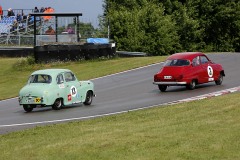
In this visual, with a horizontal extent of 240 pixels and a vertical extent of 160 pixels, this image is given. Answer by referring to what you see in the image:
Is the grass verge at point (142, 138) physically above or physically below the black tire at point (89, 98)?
above

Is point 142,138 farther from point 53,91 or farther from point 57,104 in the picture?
point 57,104

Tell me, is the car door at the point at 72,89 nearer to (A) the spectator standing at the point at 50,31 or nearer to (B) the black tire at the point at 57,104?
(B) the black tire at the point at 57,104

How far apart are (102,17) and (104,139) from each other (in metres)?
56.8

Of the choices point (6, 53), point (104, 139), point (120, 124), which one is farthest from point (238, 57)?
point (104, 139)

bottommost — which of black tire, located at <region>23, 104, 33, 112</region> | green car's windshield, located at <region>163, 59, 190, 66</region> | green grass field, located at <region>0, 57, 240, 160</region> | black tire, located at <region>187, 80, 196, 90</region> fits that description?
black tire, located at <region>23, 104, 33, 112</region>

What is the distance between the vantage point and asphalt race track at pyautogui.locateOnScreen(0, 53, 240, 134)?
746 inches

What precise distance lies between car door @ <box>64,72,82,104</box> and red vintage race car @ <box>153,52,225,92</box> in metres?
4.64

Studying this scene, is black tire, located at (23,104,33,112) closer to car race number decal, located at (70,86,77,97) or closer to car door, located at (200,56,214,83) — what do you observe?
car race number decal, located at (70,86,77,97)

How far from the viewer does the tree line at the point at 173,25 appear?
5784cm

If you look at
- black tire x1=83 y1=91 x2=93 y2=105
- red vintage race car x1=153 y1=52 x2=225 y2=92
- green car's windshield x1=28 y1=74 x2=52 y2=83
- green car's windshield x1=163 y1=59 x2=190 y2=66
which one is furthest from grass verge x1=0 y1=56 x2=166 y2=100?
green car's windshield x1=28 y1=74 x2=52 y2=83

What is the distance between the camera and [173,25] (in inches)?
2399

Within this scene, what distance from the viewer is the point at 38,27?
41.2 m

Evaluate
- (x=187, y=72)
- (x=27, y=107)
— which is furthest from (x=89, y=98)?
(x=187, y=72)

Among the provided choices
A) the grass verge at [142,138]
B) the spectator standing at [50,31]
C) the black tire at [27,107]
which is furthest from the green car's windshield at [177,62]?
the spectator standing at [50,31]
